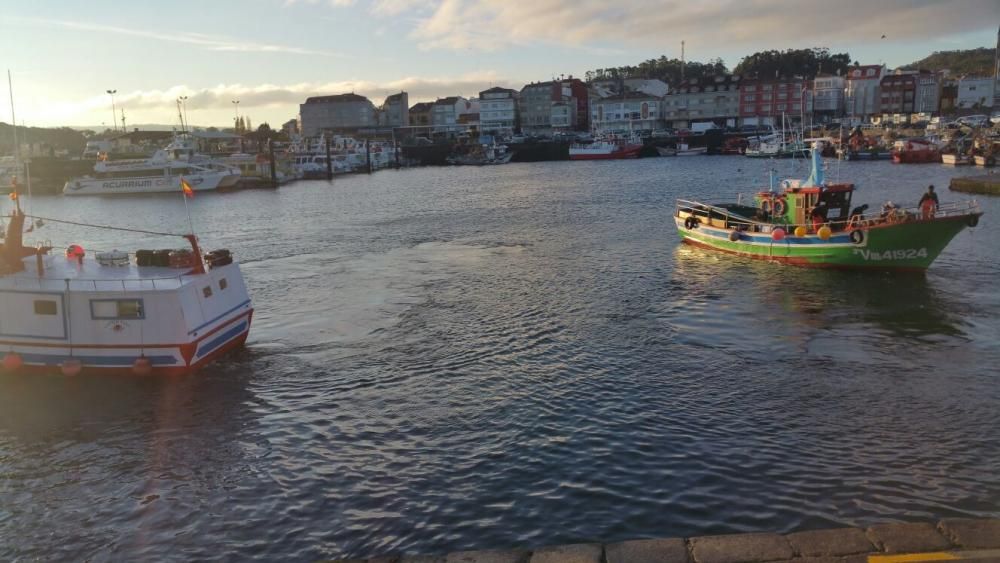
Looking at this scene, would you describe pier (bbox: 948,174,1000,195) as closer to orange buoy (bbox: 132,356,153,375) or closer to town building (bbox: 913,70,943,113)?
orange buoy (bbox: 132,356,153,375)

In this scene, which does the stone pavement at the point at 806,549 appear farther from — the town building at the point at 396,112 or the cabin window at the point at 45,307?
the town building at the point at 396,112

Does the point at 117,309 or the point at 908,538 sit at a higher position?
the point at 117,309

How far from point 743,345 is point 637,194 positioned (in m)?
45.4

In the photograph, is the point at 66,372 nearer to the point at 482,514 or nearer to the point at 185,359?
the point at 185,359

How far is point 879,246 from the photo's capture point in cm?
2572

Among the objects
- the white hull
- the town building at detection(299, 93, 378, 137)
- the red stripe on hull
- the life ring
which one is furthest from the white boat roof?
the town building at detection(299, 93, 378, 137)

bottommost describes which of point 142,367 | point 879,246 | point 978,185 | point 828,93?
point 142,367

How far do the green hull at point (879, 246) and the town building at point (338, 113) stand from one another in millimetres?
154631

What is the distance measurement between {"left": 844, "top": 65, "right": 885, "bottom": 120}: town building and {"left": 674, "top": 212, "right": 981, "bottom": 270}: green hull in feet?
466

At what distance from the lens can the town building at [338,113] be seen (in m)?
171

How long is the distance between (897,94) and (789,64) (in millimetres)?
37747

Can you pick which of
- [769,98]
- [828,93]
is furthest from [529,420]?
[828,93]

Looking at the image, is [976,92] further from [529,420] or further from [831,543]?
[831,543]

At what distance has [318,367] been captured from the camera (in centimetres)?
1775
